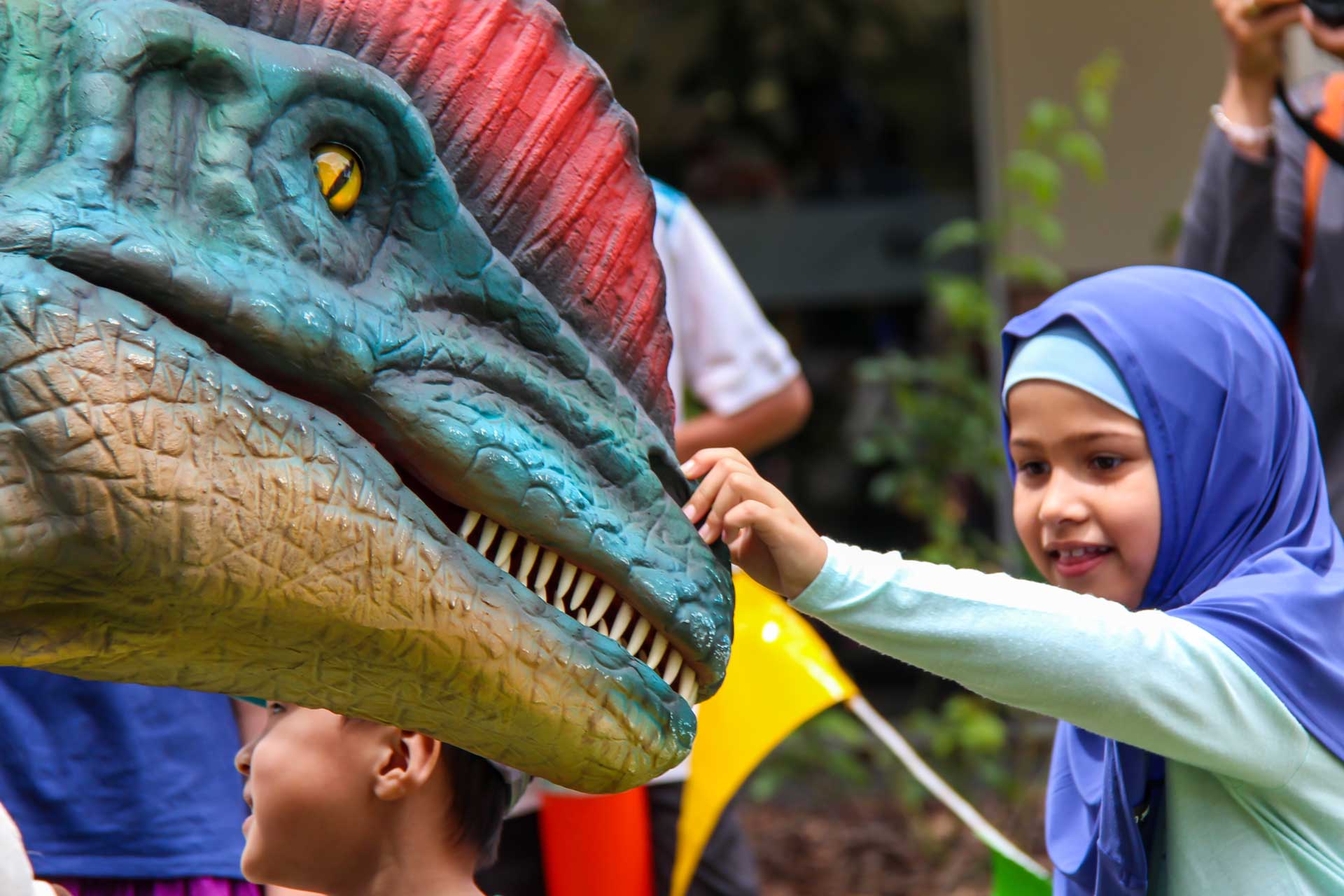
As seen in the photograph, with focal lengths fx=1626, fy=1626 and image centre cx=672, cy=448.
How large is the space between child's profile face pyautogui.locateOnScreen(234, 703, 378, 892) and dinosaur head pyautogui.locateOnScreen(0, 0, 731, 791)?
0.47m

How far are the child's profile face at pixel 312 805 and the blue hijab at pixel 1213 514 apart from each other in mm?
790

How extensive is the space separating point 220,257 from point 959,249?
4.84 meters

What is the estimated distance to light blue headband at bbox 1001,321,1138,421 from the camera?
1.78 metres

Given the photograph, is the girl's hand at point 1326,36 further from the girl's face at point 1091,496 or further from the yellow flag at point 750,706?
the yellow flag at point 750,706

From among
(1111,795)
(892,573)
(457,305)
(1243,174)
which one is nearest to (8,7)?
(457,305)

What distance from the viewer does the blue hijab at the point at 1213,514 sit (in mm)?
1623

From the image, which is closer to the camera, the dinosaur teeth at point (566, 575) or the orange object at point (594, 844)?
the dinosaur teeth at point (566, 575)

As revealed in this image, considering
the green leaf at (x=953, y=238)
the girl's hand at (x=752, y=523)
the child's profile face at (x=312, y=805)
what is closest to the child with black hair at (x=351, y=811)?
the child's profile face at (x=312, y=805)

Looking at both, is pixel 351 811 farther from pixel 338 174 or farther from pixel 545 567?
pixel 338 174

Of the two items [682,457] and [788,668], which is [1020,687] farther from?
[682,457]

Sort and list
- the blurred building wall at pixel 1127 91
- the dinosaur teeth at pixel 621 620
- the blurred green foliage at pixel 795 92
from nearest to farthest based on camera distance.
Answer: the dinosaur teeth at pixel 621 620 < the blurred building wall at pixel 1127 91 < the blurred green foliage at pixel 795 92

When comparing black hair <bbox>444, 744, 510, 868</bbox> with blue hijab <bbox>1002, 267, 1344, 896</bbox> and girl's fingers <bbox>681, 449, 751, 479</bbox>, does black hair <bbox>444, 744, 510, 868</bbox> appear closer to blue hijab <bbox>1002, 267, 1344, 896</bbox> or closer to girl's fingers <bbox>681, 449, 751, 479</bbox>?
girl's fingers <bbox>681, 449, 751, 479</bbox>

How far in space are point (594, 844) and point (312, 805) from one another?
68cm

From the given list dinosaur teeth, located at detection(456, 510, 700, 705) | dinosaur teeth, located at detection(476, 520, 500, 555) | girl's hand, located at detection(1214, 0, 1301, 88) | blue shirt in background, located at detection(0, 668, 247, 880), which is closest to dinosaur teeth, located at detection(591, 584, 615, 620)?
dinosaur teeth, located at detection(456, 510, 700, 705)
